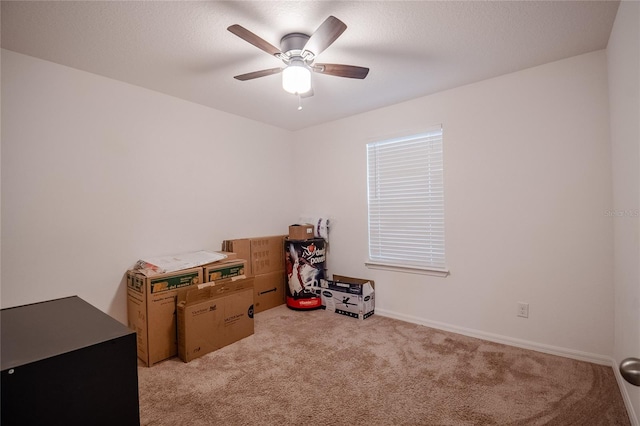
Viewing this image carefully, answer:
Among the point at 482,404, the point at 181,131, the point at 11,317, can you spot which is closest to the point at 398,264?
the point at 482,404

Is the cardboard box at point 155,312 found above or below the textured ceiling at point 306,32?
below

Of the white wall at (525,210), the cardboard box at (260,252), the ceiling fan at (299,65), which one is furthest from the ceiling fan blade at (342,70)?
the cardboard box at (260,252)

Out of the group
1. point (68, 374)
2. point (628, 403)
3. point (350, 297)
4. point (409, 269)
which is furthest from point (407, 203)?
point (68, 374)

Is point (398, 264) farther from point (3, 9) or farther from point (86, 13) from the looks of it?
point (3, 9)

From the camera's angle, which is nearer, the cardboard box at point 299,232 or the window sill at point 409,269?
the window sill at point 409,269

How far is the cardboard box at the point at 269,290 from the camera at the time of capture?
342cm

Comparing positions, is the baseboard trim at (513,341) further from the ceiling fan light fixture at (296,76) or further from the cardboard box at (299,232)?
the ceiling fan light fixture at (296,76)

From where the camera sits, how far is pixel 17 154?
2.05 m

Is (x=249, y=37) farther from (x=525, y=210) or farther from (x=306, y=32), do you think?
(x=525, y=210)

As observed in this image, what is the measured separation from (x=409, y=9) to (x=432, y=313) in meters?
2.64

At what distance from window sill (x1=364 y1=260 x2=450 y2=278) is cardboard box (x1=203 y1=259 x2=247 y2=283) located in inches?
58.7

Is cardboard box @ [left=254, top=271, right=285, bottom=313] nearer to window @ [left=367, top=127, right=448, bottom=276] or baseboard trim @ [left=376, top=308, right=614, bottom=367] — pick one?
window @ [left=367, top=127, right=448, bottom=276]

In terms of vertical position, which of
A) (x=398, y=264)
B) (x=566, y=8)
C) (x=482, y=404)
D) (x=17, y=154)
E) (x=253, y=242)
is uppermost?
(x=566, y=8)

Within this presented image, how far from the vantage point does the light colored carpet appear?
5.41 ft
